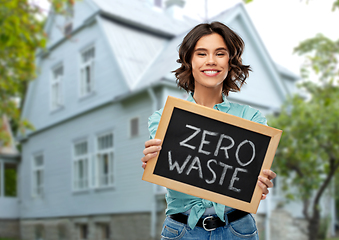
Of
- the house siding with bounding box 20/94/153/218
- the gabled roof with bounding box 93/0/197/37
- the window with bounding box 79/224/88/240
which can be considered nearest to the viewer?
the house siding with bounding box 20/94/153/218

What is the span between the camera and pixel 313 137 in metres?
11.4

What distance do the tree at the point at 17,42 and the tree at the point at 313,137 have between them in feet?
22.9

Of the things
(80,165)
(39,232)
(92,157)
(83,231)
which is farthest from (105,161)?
(39,232)

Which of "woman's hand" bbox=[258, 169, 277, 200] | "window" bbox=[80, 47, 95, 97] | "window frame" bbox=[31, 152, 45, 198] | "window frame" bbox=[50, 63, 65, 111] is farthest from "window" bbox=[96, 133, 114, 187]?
"woman's hand" bbox=[258, 169, 277, 200]

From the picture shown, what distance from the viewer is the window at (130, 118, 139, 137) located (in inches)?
507

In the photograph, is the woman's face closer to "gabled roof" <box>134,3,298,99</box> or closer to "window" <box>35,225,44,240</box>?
"gabled roof" <box>134,3,298,99</box>

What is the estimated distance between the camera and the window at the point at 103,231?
14.0 m

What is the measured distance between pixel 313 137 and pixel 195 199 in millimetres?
10055

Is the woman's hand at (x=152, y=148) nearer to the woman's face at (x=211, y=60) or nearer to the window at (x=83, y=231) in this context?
the woman's face at (x=211, y=60)

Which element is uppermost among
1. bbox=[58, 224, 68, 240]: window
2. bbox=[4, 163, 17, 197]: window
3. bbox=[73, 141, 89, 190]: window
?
bbox=[73, 141, 89, 190]: window

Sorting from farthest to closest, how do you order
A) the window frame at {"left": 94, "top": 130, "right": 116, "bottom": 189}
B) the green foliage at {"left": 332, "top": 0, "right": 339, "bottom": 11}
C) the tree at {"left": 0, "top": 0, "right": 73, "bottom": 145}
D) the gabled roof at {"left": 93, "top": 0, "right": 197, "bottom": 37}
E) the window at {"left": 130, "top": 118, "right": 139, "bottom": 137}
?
the gabled roof at {"left": 93, "top": 0, "right": 197, "bottom": 37}, the window frame at {"left": 94, "top": 130, "right": 116, "bottom": 189}, the window at {"left": 130, "top": 118, "right": 139, "bottom": 137}, the tree at {"left": 0, "top": 0, "right": 73, "bottom": 145}, the green foliage at {"left": 332, "top": 0, "right": 339, "bottom": 11}

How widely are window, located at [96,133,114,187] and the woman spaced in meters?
11.6

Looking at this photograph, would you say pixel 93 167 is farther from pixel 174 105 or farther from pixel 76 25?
pixel 174 105

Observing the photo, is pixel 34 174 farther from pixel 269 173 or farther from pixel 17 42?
pixel 269 173
